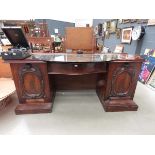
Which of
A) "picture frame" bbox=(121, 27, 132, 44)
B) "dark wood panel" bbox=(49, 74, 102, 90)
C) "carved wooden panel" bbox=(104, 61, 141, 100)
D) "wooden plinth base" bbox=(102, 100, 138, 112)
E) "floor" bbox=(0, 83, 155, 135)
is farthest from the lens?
"picture frame" bbox=(121, 27, 132, 44)

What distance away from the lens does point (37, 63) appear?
5.55 feet

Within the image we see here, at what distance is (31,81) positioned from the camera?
180 cm

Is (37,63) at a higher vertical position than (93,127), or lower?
higher

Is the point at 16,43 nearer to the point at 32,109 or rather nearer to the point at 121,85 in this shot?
the point at 32,109

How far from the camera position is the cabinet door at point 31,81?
67.5 inches

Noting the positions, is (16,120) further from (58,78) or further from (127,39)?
(127,39)

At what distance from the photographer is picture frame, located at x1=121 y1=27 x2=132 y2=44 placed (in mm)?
3773

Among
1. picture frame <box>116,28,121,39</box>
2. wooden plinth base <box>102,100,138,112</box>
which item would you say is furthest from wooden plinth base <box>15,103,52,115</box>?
picture frame <box>116,28,121,39</box>

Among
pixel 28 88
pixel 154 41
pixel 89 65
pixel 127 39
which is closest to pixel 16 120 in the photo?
pixel 28 88

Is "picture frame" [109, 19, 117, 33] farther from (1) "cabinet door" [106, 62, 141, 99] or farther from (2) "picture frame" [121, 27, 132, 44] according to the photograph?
(1) "cabinet door" [106, 62, 141, 99]

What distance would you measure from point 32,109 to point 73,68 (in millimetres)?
856

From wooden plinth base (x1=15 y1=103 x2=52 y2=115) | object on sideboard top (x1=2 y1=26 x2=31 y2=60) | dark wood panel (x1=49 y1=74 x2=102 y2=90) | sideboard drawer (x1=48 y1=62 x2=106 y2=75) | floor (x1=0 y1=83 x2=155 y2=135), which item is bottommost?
floor (x1=0 y1=83 x2=155 y2=135)
